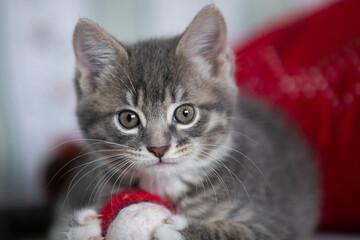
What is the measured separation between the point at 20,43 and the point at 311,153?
5.79ft

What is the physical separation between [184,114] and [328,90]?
818mm

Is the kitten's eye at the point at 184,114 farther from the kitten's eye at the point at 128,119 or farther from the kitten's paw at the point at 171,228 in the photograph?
the kitten's paw at the point at 171,228

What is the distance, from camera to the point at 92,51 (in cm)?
137

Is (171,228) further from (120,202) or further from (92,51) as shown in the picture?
(92,51)

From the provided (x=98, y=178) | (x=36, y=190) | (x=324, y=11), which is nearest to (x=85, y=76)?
(x=98, y=178)

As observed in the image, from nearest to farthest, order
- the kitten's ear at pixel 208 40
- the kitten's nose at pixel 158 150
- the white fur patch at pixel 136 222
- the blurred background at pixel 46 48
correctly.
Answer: the white fur patch at pixel 136 222 < the kitten's nose at pixel 158 150 < the kitten's ear at pixel 208 40 < the blurred background at pixel 46 48

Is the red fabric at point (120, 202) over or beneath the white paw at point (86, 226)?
over

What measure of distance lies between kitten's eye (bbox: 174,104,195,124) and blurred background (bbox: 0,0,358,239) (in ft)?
4.50

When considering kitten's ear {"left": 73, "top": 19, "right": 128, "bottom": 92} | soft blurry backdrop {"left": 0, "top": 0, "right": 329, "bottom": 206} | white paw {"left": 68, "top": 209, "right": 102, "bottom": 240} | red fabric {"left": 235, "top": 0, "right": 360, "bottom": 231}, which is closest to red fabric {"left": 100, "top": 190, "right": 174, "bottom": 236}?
white paw {"left": 68, "top": 209, "right": 102, "bottom": 240}

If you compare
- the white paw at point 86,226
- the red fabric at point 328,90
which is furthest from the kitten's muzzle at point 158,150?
the red fabric at point 328,90

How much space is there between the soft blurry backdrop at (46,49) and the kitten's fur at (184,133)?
123cm

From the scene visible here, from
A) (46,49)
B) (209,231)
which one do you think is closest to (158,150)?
(209,231)

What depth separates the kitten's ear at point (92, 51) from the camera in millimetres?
1316

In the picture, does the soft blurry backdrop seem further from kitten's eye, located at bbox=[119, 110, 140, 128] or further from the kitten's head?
kitten's eye, located at bbox=[119, 110, 140, 128]
